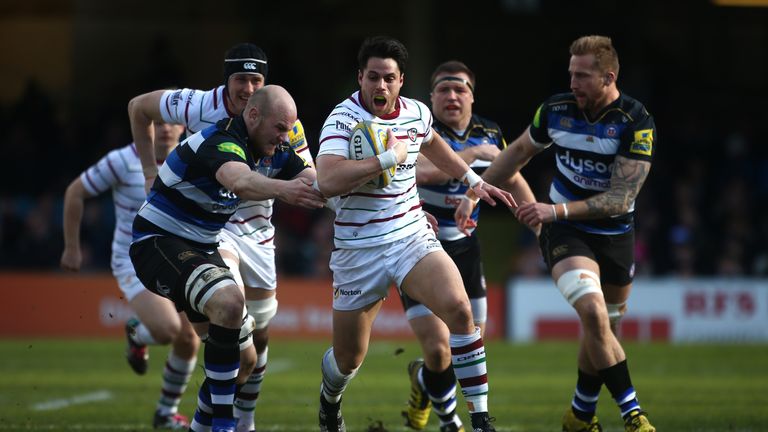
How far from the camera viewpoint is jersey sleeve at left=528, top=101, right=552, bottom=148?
9445mm

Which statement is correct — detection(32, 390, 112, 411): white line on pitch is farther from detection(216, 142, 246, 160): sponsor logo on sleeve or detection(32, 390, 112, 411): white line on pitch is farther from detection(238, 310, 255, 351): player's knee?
detection(216, 142, 246, 160): sponsor logo on sleeve

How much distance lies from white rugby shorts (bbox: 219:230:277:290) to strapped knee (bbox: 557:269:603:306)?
2.26 metres

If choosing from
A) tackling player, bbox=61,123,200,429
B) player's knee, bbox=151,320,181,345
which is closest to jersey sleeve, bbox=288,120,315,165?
tackling player, bbox=61,123,200,429

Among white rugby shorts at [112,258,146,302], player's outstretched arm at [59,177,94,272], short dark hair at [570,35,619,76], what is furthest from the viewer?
white rugby shorts at [112,258,146,302]

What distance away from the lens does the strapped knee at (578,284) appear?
892 centimetres

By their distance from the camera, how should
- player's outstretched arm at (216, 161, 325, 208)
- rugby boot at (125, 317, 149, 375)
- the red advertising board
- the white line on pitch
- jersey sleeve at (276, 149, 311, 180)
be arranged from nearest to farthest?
player's outstretched arm at (216, 161, 325, 208) < jersey sleeve at (276, 149, 311, 180) < rugby boot at (125, 317, 149, 375) < the white line on pitch < the red advertising board

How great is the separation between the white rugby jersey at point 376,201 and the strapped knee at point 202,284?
3.12 ft

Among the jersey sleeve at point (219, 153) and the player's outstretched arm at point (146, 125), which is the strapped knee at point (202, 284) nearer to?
the jersey sleeve at point (219, 153)

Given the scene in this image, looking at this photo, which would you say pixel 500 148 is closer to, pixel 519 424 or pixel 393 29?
pixel 519 424

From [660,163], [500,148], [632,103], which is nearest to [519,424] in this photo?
[500,148]

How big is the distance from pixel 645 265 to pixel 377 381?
327 inches

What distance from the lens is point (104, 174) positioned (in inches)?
446

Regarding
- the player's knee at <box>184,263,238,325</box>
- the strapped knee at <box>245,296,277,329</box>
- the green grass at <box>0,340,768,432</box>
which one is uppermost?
the player's knee at <box>184,263,238,325</box>

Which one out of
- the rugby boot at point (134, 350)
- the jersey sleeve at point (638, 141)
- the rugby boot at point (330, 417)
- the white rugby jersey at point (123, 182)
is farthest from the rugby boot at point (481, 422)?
the rugby boot at point (134, 350)
